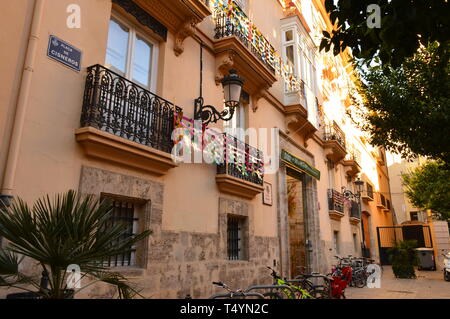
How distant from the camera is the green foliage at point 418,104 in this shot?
8.64m

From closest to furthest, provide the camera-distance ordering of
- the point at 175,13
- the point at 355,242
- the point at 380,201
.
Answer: the point at 175,13 → the point at 355,242 → the point at 380,201

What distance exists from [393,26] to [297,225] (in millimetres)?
10436

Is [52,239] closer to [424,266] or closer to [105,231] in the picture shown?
[105,231]

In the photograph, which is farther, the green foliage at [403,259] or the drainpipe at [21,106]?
the green foliage at [403,259]

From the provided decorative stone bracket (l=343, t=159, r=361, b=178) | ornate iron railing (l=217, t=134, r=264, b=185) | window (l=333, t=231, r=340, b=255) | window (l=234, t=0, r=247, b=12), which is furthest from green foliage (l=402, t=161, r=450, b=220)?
window (l=234, t=0, r=247, b=12)

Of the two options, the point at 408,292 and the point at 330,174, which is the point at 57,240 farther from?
the point at 330,174

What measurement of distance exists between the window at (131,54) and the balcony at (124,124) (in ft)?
1.17

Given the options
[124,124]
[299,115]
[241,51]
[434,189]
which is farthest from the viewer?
[434,189]

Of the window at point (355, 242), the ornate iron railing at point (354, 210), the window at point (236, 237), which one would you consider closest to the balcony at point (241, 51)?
the window at point (236, 237)

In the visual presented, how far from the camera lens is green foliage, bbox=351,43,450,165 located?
8641 millimetres

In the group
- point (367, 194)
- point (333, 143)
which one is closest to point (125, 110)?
point (333, 143)

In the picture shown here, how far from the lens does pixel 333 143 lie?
49.4ft

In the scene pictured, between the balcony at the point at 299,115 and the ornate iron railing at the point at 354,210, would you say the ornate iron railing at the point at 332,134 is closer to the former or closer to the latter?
the balcony at the point at 299,115
